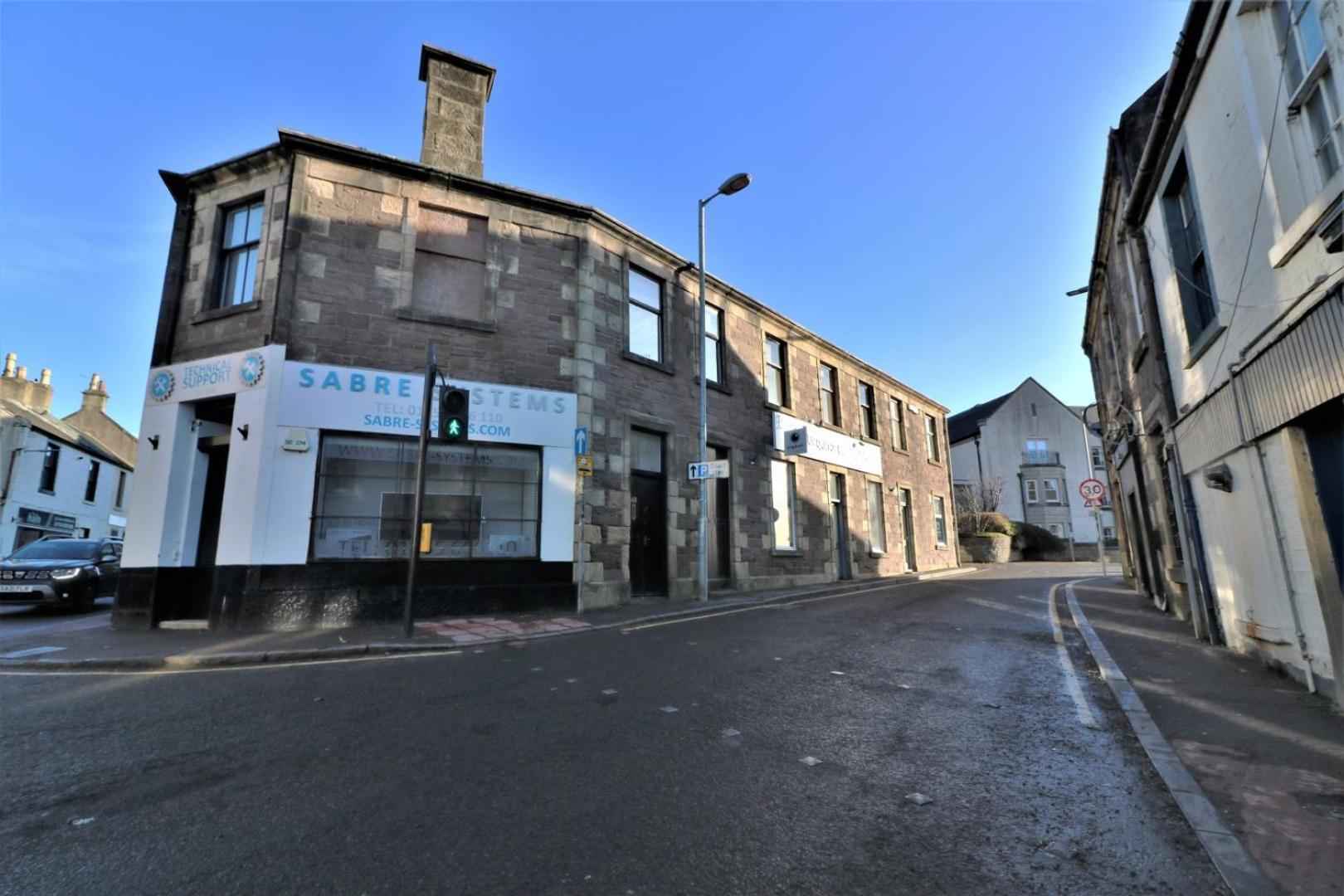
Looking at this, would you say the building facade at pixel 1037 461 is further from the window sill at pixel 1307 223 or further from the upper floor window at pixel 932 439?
the window sill at pixel 1307 223

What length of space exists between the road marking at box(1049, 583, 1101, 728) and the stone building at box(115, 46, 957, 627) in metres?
7.03

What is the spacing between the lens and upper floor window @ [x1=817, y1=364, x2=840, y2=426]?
2025 cm

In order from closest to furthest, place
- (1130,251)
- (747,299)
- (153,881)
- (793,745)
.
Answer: (153,881)
(793,745)
(1130,251)
(747,299)

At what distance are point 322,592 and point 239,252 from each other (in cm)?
635

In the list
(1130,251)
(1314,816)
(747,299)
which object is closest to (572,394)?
(747,299)

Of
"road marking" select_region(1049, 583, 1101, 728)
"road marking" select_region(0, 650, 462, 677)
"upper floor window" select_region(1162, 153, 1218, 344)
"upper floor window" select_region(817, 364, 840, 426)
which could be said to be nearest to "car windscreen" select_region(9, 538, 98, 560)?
"road marking" select_region(0, 650, 462, 677)

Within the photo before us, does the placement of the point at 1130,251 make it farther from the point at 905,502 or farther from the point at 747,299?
the point at 905,502

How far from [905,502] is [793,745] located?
2133 centimetres

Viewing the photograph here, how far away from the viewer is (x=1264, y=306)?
18.1ft

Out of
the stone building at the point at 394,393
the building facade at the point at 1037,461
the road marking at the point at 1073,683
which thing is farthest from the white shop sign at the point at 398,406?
the building facade at the point at 1037,461

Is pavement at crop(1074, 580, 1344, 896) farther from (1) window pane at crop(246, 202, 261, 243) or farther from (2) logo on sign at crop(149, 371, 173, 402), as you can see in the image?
(1) window pane at crop(246, 202, 261, 243)

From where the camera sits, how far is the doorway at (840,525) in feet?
63.4

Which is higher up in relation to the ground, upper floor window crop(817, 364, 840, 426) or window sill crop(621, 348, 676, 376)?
upper floor window crop(817, 364, 840, 426)

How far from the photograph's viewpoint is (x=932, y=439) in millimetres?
27656
